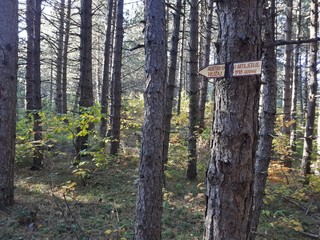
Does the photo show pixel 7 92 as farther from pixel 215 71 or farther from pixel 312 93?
pixel 312 93

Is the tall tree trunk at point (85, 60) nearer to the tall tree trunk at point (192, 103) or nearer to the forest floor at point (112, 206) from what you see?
the forest floor at point (112, 206)

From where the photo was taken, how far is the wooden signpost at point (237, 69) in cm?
220

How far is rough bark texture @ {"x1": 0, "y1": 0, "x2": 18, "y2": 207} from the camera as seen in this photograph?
6.12 metres

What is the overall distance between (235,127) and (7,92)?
555cm

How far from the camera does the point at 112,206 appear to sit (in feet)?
22.5

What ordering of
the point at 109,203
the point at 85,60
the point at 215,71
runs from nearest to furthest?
A: the point at 215,71, the point at 109,203, the point at 85,60

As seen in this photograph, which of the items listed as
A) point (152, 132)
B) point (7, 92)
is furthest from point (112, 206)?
point (7, 92)

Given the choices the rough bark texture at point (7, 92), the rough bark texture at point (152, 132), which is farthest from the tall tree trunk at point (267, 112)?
the rough bark texture at point (7, 92)

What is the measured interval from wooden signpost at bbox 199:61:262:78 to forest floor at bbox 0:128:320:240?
266 centimetres

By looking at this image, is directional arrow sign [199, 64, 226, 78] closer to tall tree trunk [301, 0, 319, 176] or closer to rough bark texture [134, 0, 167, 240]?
rough bark texture [134, 0, 167, 240]

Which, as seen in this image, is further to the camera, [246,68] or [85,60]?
[85,60]

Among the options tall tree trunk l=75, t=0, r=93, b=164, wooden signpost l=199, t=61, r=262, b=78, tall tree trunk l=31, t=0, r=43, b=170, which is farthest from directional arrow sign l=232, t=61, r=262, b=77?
tall tree trunk l=31, t=0, r=43, b=170

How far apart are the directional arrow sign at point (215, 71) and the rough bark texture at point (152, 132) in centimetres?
233

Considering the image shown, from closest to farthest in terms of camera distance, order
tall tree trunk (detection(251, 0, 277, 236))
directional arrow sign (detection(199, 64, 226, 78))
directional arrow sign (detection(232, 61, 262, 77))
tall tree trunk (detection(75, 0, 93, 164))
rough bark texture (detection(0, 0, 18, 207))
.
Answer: directional arrow sign (detection(232, 61, 262, 77)) → directional arrow sign (detection(199, 64, 226, 78)) → tall tree trunk (detection(251, 0, 277, 236)) → rough bark texture (detection(0, 0, 18, 207)) → tall tree trunk (detection(75, 0, 93, 164))
